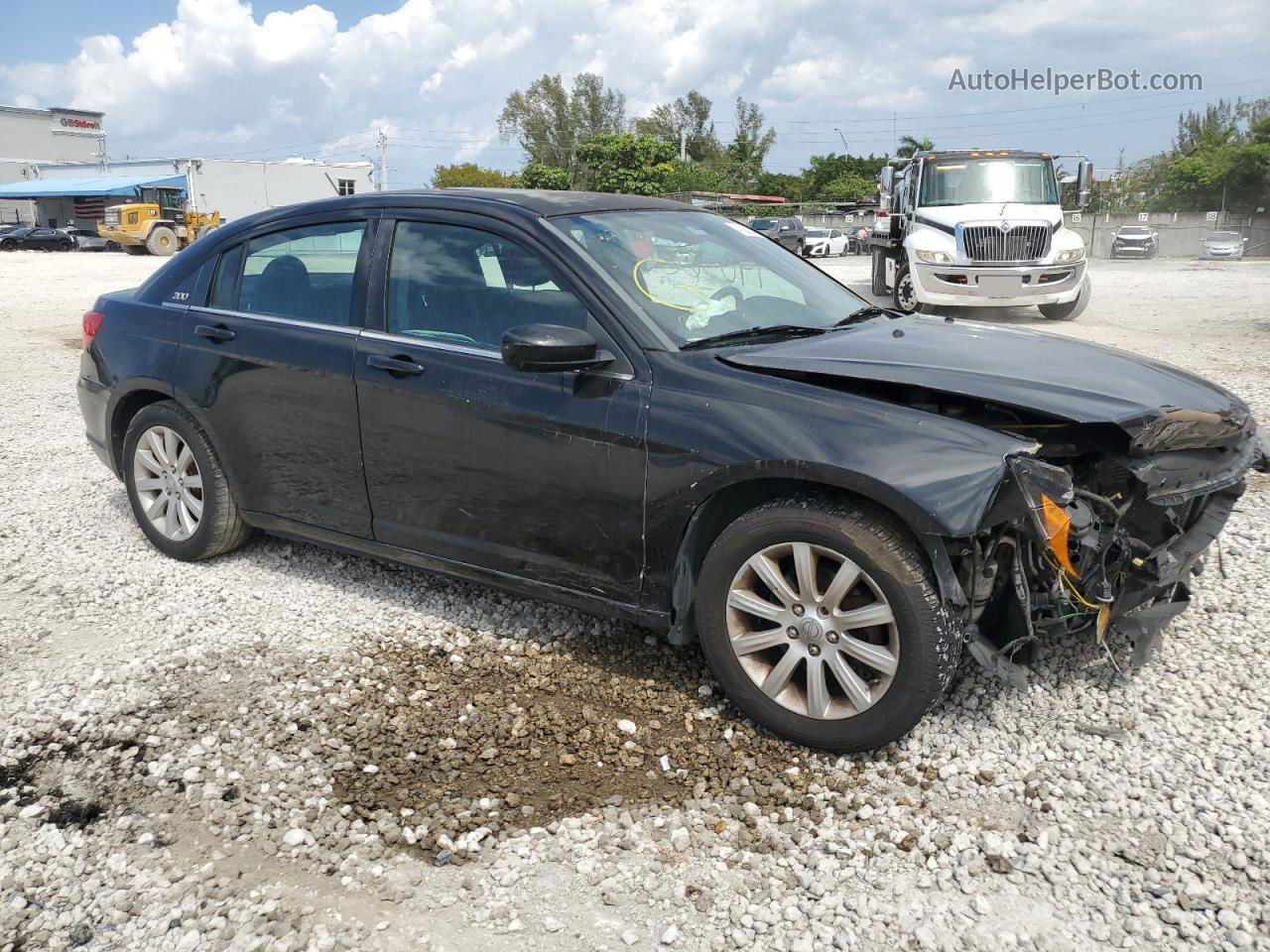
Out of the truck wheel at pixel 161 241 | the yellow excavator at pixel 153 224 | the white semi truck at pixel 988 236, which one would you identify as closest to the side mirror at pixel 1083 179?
the white semi truck at pixel 988 236

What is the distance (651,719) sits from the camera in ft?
11.9

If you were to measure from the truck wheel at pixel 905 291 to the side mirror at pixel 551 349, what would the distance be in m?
11.5

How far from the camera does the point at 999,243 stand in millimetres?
13789

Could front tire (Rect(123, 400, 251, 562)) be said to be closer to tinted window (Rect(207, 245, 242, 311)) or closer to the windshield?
tinted window (Rect(207, 245, 242, 311))

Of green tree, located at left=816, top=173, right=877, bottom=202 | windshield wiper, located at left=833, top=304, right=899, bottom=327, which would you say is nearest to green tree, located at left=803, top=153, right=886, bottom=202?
green tree, located at left=816, top=173, right=877, bottom=202

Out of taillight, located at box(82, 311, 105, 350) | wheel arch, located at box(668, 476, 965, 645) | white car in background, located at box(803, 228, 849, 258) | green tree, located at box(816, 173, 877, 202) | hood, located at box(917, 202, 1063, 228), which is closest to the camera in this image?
wheel arch, located at box(668, 476, 965, 645)

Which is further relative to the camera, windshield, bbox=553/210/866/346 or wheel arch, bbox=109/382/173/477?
wheel arch, bbox=109/382/173/477

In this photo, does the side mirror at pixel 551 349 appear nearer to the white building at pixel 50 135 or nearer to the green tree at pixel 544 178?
the green tree at pixel 544 178

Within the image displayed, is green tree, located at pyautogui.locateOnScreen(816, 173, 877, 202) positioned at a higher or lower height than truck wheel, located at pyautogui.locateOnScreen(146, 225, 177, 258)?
higher

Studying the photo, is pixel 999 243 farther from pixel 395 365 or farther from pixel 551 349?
pixel 551 349

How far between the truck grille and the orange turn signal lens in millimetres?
11601

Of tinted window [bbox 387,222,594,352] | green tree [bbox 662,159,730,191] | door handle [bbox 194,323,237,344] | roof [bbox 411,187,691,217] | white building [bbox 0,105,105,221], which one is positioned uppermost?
white building [bbox 0,105,105,221]

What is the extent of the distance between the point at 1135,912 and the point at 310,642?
313 cm

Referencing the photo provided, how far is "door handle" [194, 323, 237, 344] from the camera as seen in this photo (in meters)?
4.65
